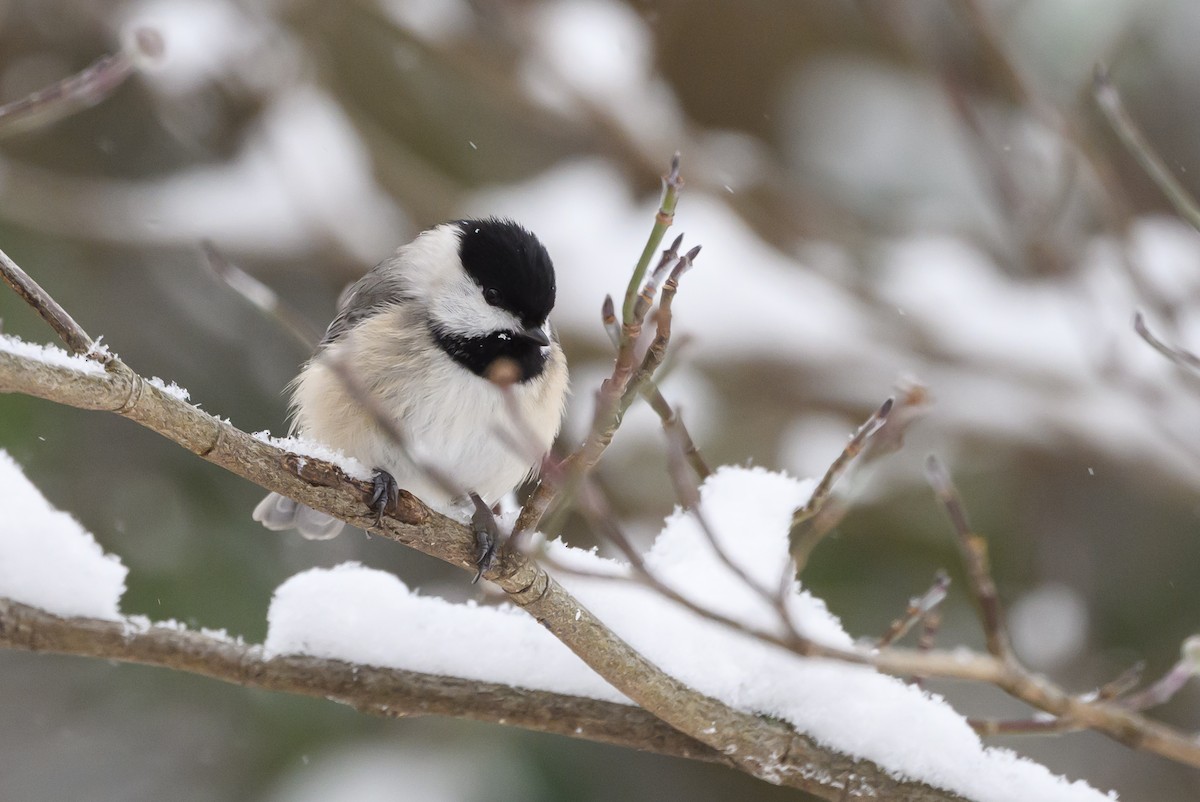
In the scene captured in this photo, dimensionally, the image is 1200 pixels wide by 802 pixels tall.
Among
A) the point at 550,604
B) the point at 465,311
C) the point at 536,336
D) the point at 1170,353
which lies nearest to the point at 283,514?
the point at 465,311

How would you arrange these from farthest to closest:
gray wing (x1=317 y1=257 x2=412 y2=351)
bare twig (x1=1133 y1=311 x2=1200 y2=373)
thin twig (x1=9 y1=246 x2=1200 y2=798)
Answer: gray wing (x1=317 y1=257 x2=412 y2=351) < bare twig (x1=1133 y1=311 x2=1200 y2=373) < thin twig (x1=9 y1=246 x2=1200 y2=798)

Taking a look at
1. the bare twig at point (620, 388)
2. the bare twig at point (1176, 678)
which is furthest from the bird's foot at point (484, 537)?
the bare twig at point (1176, 678)

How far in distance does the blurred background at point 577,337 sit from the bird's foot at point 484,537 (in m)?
2.00

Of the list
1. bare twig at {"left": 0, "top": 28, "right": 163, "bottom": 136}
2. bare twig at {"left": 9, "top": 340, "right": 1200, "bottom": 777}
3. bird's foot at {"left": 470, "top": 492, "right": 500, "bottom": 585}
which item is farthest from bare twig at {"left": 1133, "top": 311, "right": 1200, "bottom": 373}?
bare twig at {"left": 0, "top": 28, "right": 163, "bottom": 136}

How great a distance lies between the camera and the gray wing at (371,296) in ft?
8.39

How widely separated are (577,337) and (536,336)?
65.1 inches

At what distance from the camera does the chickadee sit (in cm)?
229

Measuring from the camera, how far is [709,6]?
5.36 metres

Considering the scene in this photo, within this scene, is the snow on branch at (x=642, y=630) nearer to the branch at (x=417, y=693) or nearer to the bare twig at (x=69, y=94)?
the branch at (x=417, y=693)

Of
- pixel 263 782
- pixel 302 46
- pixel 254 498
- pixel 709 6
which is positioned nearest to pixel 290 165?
pixel 302 46

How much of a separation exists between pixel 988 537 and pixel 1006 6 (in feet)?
6.92

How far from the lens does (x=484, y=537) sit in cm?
159

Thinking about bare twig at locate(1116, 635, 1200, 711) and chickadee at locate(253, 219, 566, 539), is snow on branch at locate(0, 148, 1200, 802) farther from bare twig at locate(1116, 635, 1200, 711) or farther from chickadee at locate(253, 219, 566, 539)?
chickadee at locate(253, 219, 566, 539)

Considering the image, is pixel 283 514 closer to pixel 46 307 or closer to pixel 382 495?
pixel 382 495
